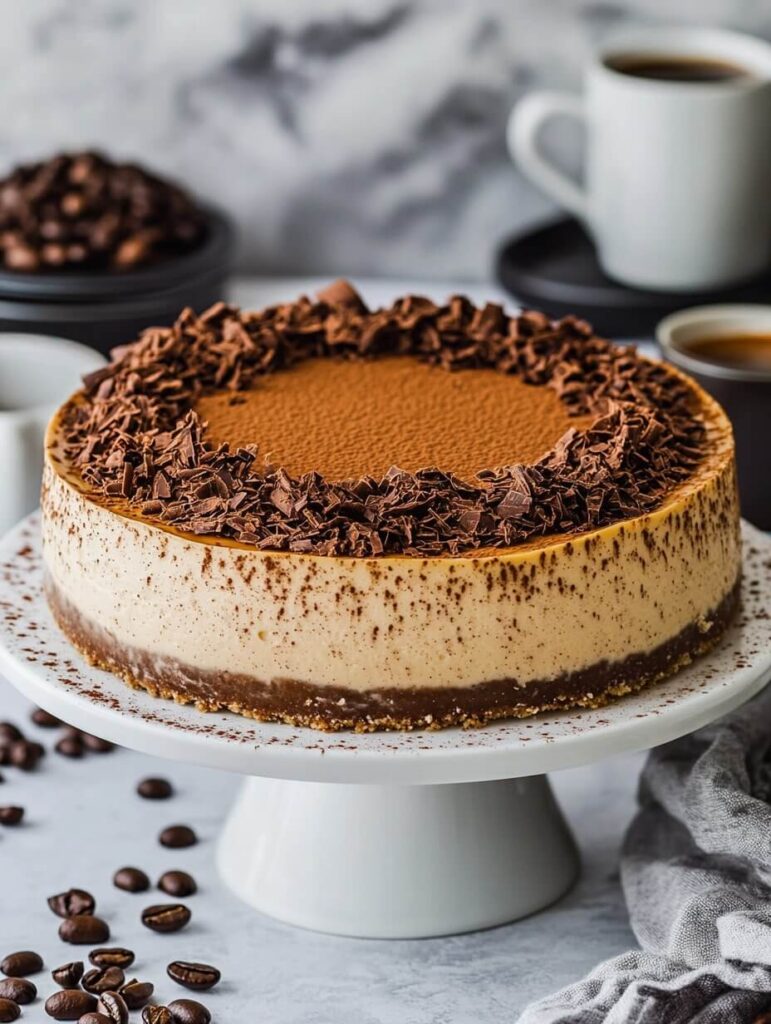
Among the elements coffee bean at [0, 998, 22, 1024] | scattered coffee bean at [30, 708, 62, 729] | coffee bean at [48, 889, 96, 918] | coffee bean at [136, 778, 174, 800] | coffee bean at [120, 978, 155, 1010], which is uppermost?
coffee bean at [0, 998, 22, 1024]

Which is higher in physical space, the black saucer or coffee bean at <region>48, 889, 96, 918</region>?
the black saucer

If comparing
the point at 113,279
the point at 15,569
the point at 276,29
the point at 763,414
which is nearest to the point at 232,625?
the point at 15,569

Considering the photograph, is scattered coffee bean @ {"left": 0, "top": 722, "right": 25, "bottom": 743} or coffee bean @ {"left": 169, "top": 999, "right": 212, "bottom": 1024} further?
scattered coffee bean @ {"left": 0, "top": 722, "right": 25, "bottom": 743}

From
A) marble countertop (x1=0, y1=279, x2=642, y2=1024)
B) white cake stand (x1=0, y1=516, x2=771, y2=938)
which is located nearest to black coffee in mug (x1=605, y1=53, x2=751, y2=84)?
white cake stand (x1=0, y1=516, x2=771, y2=938)

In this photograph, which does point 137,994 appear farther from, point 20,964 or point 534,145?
point 534,145

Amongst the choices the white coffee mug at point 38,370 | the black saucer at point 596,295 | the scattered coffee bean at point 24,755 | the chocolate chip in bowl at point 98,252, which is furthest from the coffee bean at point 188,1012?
the black saucer at point 596,295

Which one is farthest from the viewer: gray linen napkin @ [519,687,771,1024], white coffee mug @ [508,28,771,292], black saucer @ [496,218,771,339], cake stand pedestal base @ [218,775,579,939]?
black saucer @ [496,218,771,339]

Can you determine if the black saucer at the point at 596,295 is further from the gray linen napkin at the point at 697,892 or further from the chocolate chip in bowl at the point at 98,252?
the gray linen napkin at the point at 697,892

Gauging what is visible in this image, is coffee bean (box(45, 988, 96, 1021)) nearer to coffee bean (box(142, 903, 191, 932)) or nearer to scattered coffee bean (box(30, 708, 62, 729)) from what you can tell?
coffee bean (box(142, 903, 191, 932))
